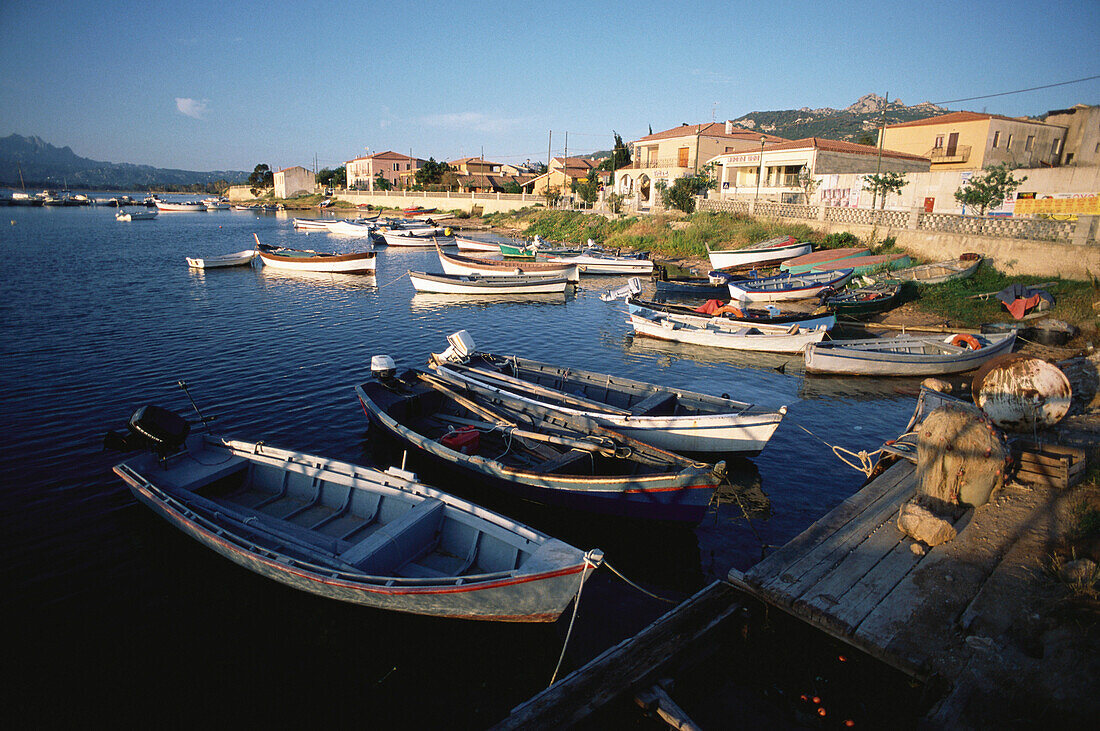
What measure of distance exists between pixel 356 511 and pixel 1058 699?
9.59 m

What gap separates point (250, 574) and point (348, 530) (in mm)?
2210

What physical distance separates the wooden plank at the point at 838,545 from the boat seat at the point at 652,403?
16.4 feet

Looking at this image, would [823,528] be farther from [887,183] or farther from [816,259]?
[887,183]

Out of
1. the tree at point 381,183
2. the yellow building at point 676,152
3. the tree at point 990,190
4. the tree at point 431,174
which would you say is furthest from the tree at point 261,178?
the tree at point 990,190

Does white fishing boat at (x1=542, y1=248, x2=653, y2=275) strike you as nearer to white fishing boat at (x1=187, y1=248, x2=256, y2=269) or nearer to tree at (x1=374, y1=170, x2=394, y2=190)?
white fishing boat at (x1=187, y1=248, x2=256, y2=269)

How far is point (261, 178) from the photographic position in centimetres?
15888

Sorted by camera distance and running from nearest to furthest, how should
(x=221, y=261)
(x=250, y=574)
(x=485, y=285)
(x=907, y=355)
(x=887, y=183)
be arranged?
(x=250, y=574)
(x=907, y=355)
(x=485, y=285)
(x=887, y=183)
(x=221, y=261)

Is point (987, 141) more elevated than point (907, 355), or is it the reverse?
point (987, 141)

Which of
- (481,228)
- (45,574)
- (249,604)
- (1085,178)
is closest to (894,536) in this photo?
(249,604)

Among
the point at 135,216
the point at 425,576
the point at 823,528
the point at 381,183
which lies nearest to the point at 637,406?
the point at 823,528

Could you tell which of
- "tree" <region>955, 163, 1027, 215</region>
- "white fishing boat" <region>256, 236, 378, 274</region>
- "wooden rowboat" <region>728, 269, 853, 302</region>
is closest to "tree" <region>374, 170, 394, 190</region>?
"white fishing boat" <region>256, 236, 378, 274</region>

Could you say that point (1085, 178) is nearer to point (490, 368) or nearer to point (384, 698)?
point (490, 368)

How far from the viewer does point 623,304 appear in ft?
111

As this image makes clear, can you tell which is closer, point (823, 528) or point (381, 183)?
point (823, 528)
